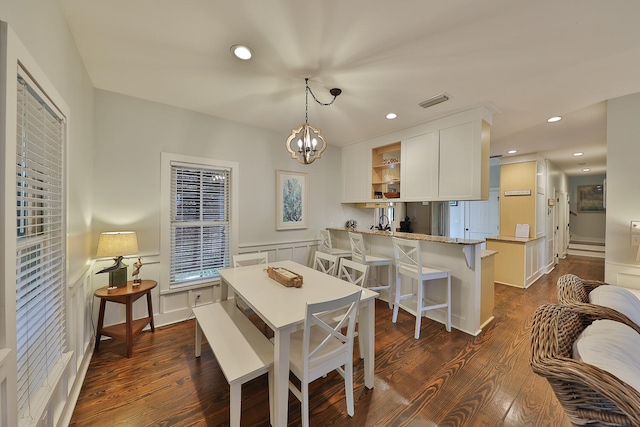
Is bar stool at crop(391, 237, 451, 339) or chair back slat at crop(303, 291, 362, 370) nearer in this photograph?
chair back slat at crop(303, 291, 362, 370)

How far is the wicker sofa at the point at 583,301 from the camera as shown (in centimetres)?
108

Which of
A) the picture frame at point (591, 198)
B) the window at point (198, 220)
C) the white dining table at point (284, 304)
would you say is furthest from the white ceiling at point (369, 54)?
the picture frame at point (591, 198)

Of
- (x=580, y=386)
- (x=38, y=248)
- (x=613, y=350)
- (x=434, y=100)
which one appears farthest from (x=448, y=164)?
(x=38, y=248)

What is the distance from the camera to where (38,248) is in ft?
4.20

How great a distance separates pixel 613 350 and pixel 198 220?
11.6 ft

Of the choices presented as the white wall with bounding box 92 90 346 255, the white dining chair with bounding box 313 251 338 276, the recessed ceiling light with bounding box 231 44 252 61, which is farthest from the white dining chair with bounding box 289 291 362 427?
the white wall with bounding box 92 90 346 255

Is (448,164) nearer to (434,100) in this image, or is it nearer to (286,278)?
(434,100)

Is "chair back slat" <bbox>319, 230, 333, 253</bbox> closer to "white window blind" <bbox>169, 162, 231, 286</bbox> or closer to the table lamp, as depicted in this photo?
"white window blind" <bbox>169, 162, 231, 286</bbox>

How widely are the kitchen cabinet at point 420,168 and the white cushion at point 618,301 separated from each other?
211 centimetres

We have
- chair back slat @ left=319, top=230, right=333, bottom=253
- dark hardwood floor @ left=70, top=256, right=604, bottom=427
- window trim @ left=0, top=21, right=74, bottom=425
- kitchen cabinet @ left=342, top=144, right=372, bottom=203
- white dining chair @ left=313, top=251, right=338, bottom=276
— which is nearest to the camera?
window trim @ left=0, top=21, right=74, bottom=425

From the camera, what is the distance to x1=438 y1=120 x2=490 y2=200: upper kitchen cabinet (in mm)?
2850

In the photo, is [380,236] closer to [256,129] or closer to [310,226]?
[310,226]

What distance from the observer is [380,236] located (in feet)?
12.2

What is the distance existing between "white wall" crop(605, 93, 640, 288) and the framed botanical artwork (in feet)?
12.4
